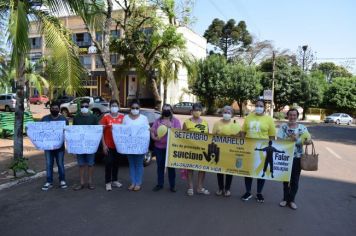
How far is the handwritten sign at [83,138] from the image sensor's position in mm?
7020

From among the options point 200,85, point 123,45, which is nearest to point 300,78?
point 200,85

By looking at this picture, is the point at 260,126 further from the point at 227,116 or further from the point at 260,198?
the point at 260,198

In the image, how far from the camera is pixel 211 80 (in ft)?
146

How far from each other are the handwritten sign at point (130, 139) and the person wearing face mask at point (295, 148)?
260 centimetres

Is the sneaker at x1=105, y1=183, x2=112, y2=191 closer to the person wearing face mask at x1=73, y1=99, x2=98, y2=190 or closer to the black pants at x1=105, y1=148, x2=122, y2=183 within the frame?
the black pants at x1=105, y1=148, x2=122, y2=183

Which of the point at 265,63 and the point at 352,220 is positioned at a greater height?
the point at 265,63

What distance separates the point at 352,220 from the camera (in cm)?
586

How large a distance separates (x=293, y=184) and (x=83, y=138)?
4.04 m

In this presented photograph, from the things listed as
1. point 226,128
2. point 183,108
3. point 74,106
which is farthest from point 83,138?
point 183,108

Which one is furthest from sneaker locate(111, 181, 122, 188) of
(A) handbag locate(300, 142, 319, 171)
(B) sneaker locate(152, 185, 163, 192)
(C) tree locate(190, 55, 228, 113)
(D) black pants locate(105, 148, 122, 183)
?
(C) tree locate(190, 55, 228, 113)

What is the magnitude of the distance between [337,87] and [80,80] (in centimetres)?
5098

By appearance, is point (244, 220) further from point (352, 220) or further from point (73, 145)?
point (73, 145)

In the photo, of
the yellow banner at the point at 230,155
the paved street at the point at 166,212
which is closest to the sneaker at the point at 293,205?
the paved street at the point at 166,212

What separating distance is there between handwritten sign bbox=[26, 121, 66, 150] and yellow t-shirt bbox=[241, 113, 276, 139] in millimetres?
3681
